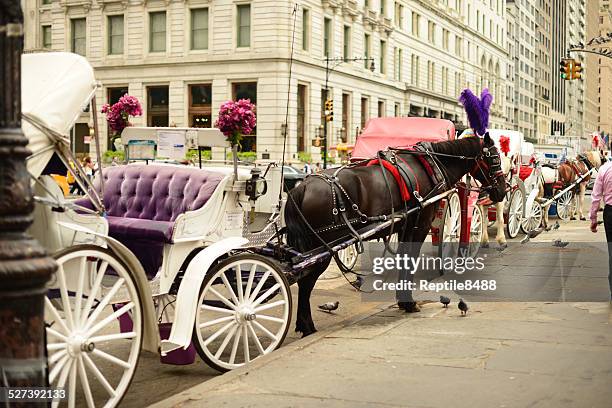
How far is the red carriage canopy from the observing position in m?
16.8

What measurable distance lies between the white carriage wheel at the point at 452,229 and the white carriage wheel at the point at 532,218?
684cm

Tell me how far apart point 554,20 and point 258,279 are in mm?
164171

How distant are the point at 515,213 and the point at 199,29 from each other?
131 ft

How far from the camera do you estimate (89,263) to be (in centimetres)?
604

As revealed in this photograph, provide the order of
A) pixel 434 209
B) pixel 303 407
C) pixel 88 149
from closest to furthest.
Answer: pixel 303 407 → pixel 434 209 → pixel 88 149

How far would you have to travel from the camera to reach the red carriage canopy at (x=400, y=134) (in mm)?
16797

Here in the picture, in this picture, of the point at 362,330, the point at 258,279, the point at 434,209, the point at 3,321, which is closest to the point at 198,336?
the point at 258,279

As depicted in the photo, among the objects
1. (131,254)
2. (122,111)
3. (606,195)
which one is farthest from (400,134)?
(131,254)

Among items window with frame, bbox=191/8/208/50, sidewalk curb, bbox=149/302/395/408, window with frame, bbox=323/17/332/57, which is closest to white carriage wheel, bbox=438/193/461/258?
sidewalk curb, bbox=149/302/395/408

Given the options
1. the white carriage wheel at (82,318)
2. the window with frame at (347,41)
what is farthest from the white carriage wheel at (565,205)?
the window with frame at (347,41)

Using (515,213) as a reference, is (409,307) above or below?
below

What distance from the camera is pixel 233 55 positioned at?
5466cm

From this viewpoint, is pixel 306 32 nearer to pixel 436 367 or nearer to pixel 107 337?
pixel 436 367

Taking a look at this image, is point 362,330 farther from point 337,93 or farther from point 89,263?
point 337,93
